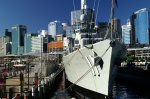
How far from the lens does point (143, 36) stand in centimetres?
18625

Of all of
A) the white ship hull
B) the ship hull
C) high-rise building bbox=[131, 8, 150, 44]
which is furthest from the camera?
high-rise building bbox=[131, 8, 150, 44]

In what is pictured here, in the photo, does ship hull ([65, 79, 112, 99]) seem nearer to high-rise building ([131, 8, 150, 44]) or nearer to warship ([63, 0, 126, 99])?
warship ([63, 0, 126, 99])

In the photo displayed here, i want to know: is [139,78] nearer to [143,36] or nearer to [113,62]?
[113,62]

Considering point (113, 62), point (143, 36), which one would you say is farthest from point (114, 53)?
point (143, 36)

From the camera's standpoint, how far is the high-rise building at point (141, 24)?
7308 inches

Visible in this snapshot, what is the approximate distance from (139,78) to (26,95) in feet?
92.4

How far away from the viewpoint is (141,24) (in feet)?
613

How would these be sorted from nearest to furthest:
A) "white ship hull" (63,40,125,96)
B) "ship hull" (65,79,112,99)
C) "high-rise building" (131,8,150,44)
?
"white ship hull" (63,40,125,96) < "ship hull" (65,79,112,99) < "high-rise building" (131,8,150,44)

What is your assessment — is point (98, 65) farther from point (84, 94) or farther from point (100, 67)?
point (84, 94)

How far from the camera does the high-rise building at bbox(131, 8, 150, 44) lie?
186 metres

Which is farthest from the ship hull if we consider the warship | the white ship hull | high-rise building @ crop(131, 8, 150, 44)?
high-rise building @ crop(131, 8, 150, 44)

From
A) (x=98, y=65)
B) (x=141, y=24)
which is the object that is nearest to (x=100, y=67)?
(x=98, y=65)

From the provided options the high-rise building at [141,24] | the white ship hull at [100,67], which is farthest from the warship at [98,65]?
the high-rise building at [141,24]

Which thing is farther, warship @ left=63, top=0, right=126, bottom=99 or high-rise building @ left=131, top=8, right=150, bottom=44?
high-rise building @ left=131, top=8, right=150, bottom=44
